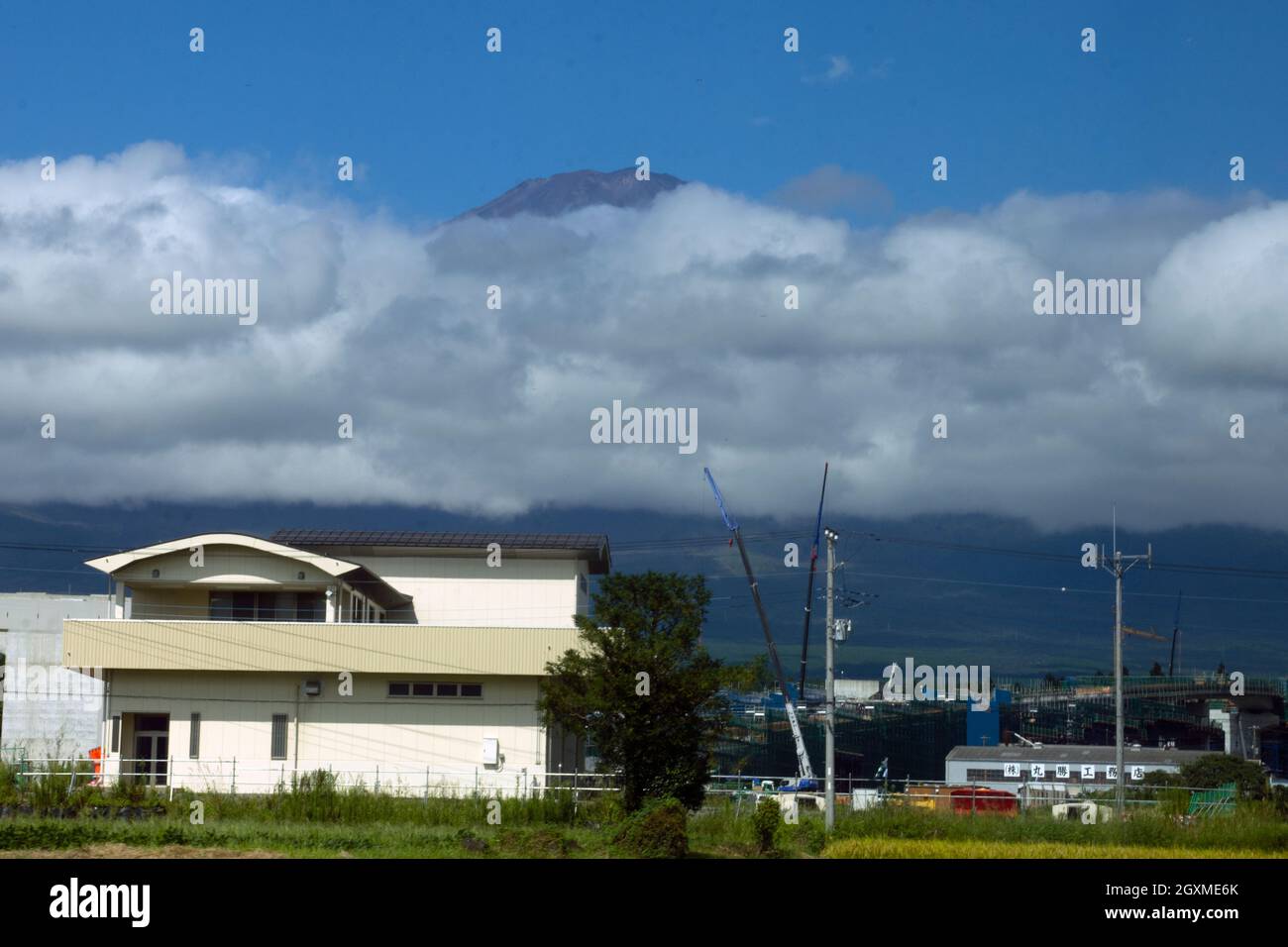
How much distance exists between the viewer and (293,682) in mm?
45594

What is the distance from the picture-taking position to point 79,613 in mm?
62312

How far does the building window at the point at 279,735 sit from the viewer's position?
148 ft

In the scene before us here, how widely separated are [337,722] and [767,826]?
18.6 m

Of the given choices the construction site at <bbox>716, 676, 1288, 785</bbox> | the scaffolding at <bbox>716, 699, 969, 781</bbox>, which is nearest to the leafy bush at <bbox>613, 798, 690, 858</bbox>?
the construction site at <bbox>716, 676, 1288, 785</bbox>

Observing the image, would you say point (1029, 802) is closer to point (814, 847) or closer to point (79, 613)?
point (814, 847)

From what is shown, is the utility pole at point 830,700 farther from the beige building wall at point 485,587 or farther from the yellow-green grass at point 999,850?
the beige building wall at point 485,587

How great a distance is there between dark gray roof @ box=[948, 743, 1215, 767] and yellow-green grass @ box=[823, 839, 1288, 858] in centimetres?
4088

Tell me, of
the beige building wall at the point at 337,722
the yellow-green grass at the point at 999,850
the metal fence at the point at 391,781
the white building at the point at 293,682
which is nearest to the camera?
the yellow-green grass at the point at 999,850

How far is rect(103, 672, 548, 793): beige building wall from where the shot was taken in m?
44.9

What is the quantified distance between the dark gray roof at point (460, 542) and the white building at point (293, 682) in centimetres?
523

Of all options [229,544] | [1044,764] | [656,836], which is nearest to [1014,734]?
[1044,764]

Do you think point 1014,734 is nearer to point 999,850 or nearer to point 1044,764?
point 1044,764

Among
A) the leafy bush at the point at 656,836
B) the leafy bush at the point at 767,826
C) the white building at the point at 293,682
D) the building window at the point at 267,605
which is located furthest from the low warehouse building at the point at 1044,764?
the leafy bush at the point at 656,836
